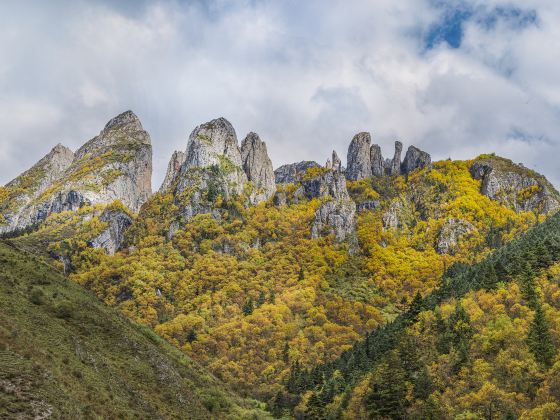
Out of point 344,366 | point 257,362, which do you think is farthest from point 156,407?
point 257,362

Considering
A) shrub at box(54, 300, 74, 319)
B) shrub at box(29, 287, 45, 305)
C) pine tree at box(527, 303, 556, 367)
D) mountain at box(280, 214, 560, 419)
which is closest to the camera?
shrub at box(29, 287, 45, 305)

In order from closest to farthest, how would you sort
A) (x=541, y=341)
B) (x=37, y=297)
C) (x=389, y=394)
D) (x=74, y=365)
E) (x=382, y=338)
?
1. (x=74, y=365)
2. (x=37, y=297)
3. (x=541, y=341)
4. (x=389, y=394)
5. (x=382, y=338)

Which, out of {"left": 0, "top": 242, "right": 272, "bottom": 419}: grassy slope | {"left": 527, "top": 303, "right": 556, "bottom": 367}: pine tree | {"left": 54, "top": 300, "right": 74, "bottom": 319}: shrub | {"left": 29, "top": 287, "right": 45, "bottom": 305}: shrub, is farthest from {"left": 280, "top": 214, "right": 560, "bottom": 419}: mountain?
{"left": 29, "top": 287, "right": 45, "bottom": 305}: shrub

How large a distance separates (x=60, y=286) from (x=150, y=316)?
124692mm

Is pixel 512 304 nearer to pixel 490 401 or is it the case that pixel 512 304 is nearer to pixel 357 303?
pixel 490 401

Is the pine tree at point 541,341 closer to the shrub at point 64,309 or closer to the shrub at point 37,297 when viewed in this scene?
the shrub at point 64,309

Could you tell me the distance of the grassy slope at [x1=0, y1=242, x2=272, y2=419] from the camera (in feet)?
96.7

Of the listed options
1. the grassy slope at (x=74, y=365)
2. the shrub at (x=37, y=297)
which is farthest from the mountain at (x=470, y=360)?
the shrub at (x=37, y=297)

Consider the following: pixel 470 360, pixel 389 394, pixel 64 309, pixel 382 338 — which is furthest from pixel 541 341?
pixel 64 309

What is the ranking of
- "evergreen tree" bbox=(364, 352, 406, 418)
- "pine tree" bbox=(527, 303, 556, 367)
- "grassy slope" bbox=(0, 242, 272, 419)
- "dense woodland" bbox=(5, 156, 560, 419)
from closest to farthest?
"grassy slope" bbox=(0, 242, 272, 419) < "pine tree" bbox=(527, 303, 556, 367) < "dense woodland" bbox=(5, 156, 560, 419) < "evergreen tree" bbox=(364, 352, 406, 418)

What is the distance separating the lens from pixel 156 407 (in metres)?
43.2

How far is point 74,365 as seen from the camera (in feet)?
122

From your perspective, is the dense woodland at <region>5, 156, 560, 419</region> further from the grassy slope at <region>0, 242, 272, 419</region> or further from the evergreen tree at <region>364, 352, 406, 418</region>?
the grassy slope at <region>0, 242, 272, 419</region>

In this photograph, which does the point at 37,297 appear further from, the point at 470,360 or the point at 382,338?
the point at 382,338
